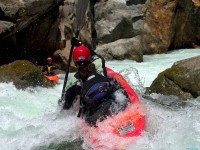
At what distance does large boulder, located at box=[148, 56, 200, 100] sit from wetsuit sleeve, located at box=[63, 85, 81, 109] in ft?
9.80

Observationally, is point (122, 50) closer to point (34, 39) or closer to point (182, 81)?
point (34, 39)

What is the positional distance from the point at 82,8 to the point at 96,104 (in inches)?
114

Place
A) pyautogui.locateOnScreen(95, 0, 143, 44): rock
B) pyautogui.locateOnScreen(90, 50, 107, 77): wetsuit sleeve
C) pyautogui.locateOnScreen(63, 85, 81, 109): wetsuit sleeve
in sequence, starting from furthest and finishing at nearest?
pyautogui.locateOnScreen(95, 0, 143, 44): rock
pyautogui.locateOnScreen(90, 50, 107, 77): wetsuit sleeve
pyautogui.locateOnScreen(63, 85, 81, 109): wetsuit sleeve

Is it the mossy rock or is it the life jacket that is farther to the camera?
the mossy rock

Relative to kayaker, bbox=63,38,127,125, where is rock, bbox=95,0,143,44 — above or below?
below

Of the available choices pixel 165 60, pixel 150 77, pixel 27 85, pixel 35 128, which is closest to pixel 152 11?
pixel 165 60

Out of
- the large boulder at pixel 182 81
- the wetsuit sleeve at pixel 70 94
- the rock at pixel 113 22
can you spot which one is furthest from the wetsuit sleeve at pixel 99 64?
the rock at pixel 113 22

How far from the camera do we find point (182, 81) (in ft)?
24.5

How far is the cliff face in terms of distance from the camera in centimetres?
1053

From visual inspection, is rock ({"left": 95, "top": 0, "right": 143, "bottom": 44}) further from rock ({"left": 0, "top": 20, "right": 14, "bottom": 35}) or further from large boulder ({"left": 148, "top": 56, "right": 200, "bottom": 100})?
large boulder ({"left": 148, "top": 56, "right": 200, "bottom": 100})

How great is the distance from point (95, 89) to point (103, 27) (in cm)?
1208

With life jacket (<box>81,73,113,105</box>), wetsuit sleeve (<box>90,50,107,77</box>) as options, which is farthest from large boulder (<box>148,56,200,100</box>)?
life jacket (<box>81,73,113,105</box>)

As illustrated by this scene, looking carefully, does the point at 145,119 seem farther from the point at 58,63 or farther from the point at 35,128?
the point at 58,63

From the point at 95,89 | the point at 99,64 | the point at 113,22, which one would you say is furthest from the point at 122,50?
the point at 95,89
